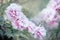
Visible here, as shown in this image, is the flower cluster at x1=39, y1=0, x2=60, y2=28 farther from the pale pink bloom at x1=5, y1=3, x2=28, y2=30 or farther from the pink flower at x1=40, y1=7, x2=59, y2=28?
the pale pink bloom at x1=5, y1=3, x2=28, y2=30

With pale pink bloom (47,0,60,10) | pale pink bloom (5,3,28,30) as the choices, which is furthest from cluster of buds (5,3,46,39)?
pale pink bloom (47,0,60,10)

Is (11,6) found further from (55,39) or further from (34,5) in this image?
(55,39)

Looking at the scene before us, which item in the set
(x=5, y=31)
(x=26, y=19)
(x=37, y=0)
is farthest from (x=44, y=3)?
(x=5, y=31)

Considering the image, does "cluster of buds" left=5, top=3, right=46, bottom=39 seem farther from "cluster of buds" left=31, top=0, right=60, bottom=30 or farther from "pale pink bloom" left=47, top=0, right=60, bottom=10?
"pale pink bloom" left=47, top=0, right=60, bottom=10

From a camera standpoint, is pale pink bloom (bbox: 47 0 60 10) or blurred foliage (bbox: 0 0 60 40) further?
pale pink bloom (bbox: 47 0 60 10)

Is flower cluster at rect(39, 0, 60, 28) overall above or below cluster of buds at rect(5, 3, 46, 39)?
above

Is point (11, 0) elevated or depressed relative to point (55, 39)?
elevated

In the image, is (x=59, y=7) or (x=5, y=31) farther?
(x=59, y=7)

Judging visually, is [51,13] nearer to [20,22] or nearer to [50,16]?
[50,16]

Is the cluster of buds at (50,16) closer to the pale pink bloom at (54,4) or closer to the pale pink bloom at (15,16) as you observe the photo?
the pale pink bloom at (54,4)

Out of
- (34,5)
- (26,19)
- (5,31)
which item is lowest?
(5,31)
